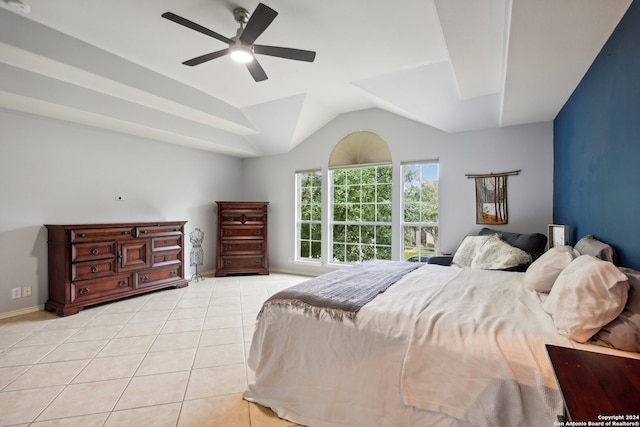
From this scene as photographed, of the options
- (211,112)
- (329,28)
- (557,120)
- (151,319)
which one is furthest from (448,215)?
(151,319)

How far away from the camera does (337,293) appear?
1.91 metres

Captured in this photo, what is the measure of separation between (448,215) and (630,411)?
3767 millimetres

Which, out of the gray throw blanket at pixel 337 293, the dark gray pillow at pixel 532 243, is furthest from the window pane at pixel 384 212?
the gray throw blanket at pixel 337 293

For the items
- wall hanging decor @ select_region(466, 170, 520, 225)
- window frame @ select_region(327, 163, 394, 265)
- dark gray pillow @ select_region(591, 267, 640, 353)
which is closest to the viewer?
dark gray pillow @ select_region(591, 267, 640, 353)

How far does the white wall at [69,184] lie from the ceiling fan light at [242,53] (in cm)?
291

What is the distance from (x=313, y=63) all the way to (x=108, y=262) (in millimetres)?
3580

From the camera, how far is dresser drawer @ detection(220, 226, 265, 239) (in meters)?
5.40

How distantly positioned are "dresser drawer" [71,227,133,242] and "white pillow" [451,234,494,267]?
14.1ft

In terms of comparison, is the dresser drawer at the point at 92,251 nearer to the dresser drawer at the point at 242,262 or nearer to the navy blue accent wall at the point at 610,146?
the dresser drawer at the point at 242,262

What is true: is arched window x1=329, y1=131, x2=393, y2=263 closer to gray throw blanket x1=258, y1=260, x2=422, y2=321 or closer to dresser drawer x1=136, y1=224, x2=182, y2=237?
gray throw blanket x1=258, y1=260, x2=422, y2=321

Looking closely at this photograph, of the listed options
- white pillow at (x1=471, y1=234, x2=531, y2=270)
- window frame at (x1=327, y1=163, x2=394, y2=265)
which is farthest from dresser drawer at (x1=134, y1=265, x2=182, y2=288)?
white pillow at (x1=471, y1=234, x2=531, y2=270)

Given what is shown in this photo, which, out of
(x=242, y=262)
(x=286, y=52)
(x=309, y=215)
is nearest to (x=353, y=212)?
(x=309, y=215)

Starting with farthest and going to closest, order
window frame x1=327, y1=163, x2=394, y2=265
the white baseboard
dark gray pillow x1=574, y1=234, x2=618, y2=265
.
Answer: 1. window frame x1=327, y1=163, x2=394, y2=265
2. the white baseboard
3. dark gray pillow x1=574, y1=234, x2=618, y2=265

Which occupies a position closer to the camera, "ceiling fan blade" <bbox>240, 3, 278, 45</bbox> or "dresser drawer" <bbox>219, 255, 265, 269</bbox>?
"ceiling fan blade" <bbox>240, 3, 278, 45</bbox>
